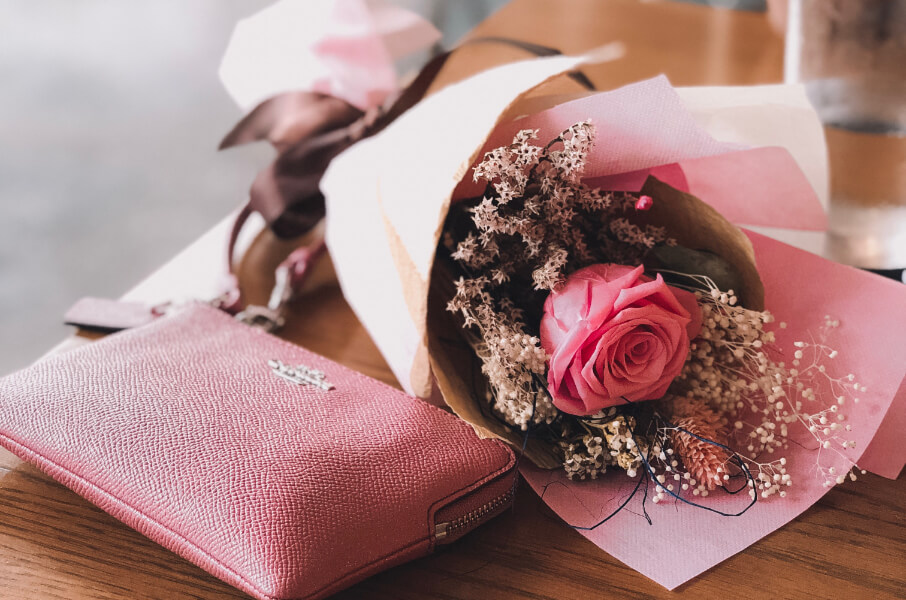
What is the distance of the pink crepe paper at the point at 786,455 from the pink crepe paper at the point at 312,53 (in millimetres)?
461

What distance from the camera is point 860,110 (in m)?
0.68

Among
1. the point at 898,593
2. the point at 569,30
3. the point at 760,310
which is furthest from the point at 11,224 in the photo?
the point at 898,593

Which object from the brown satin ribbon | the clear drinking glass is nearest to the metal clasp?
the brown satin ribbon

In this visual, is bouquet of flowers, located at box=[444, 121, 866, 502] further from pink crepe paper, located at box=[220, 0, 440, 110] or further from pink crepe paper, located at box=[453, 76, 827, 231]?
pink crepe paper, located at box=[220, 0, 440, 110]

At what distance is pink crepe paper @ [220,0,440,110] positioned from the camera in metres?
0.85

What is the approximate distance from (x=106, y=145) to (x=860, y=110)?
1036mm

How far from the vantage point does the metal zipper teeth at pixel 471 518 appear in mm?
473

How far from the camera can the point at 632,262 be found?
557mm

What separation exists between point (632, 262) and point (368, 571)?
26 cm

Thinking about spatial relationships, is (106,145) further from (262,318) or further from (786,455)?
(786,455)

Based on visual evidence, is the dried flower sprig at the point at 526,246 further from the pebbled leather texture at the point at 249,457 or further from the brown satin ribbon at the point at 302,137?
the brown satin ribbon at the point at 302,137

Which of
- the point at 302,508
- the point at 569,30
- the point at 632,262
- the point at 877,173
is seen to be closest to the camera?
the point at 302,508

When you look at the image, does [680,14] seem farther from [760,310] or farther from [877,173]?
[760,310]

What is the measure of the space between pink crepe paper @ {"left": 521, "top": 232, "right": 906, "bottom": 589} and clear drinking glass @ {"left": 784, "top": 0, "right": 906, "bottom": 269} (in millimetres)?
132
